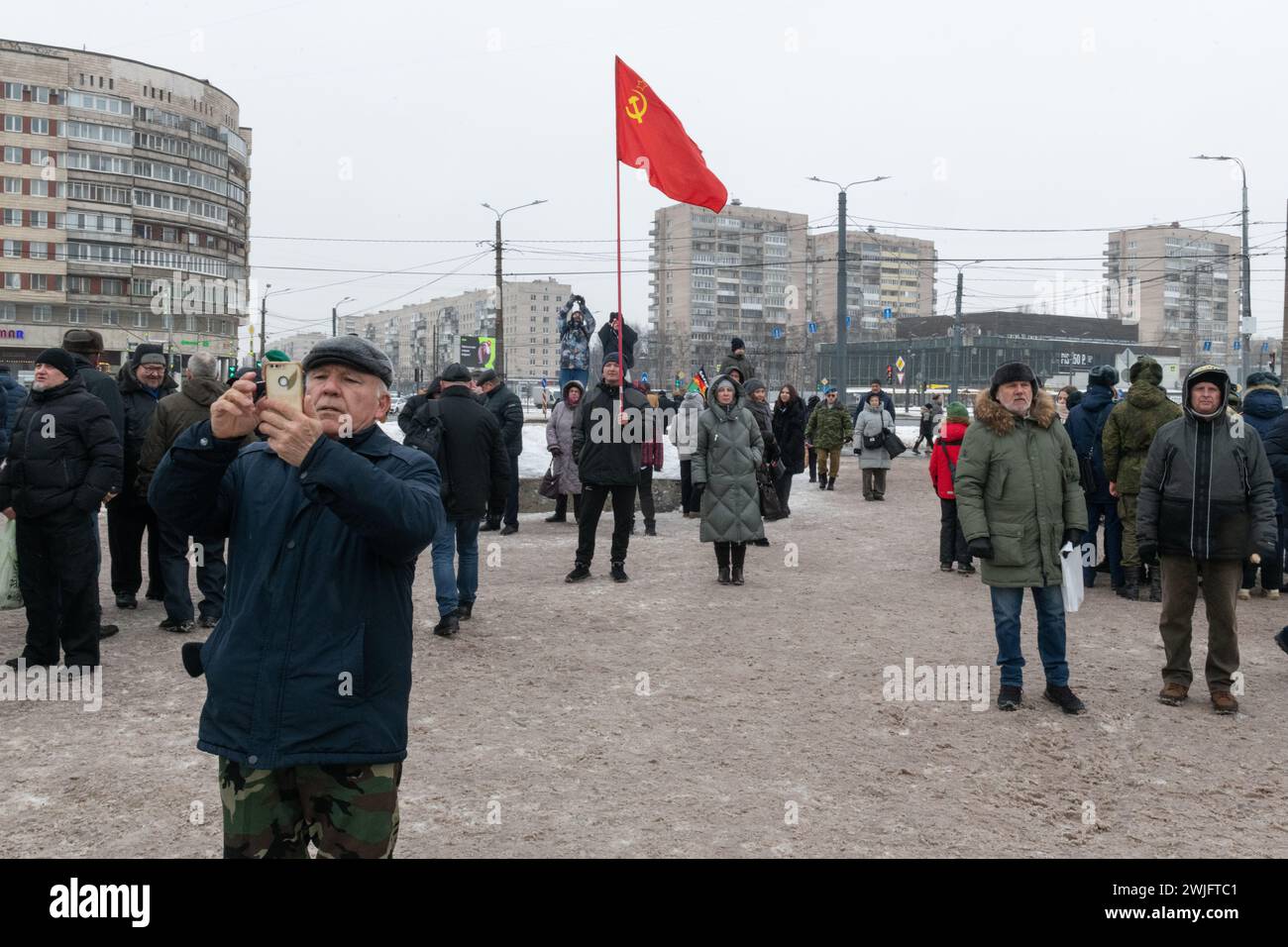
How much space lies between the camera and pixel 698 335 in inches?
3804

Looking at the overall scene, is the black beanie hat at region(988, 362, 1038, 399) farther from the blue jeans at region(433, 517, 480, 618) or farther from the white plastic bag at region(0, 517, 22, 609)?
the white plastic bag at region(0, 517, 22, 609)

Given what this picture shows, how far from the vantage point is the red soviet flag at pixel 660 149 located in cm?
1127

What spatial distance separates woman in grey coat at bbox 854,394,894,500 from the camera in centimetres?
1842

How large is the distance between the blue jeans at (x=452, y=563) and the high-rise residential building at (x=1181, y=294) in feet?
267

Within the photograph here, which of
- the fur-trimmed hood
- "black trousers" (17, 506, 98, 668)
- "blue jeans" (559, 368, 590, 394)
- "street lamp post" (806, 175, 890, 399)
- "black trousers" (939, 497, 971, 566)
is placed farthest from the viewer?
"street lamp post" (806, 175, 890, 399)

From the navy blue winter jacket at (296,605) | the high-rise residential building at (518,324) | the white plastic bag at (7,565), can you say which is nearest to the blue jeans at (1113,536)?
the navy blue winter jacket at (296,605)

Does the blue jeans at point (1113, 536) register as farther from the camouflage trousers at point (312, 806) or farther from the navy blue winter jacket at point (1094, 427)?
the camouflage trousers at point (312, 806)

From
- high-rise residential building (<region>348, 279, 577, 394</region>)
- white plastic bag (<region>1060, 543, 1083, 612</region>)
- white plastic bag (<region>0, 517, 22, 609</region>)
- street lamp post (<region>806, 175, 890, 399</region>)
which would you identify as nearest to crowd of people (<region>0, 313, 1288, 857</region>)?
white plastic bag (<region>1060, 543, 1083, 612</region>)

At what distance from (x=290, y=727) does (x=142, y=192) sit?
81.0m

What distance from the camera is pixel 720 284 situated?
334 ft

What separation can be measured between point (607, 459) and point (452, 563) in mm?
2532

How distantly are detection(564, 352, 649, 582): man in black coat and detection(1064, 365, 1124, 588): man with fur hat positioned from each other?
4.24m
